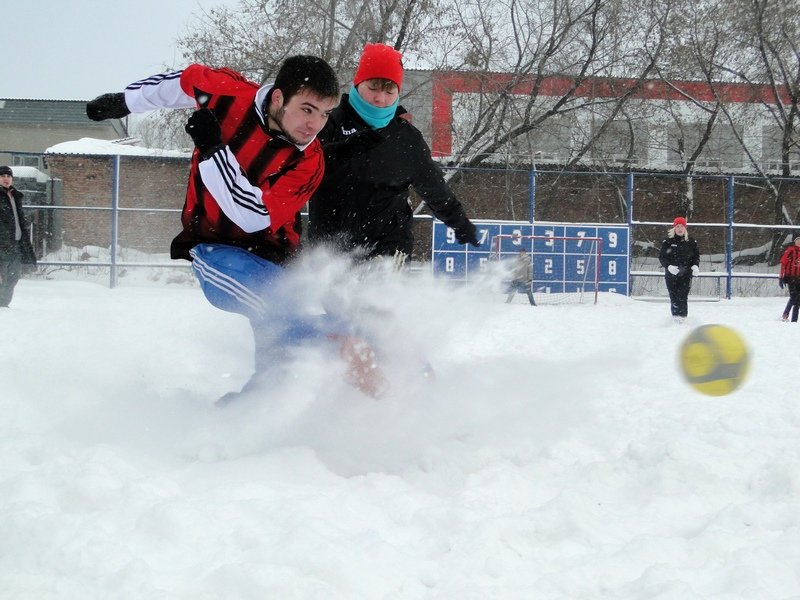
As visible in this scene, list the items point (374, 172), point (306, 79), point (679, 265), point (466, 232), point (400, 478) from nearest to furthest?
point (400, 478), point (306, 79), point (374, 172), point (466, 232), point (679, 265)

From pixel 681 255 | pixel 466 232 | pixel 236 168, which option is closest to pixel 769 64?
pixel 681 255

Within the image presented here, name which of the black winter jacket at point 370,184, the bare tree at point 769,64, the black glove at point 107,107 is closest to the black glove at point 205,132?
the black glove at point 107,107

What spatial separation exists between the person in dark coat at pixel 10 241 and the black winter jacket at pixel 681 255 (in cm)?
809

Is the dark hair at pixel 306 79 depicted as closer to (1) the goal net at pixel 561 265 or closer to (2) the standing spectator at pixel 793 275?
(2) the standing spectator at pixel 793 275

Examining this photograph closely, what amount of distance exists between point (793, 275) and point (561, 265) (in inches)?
148

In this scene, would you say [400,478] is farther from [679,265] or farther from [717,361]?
[679,265]

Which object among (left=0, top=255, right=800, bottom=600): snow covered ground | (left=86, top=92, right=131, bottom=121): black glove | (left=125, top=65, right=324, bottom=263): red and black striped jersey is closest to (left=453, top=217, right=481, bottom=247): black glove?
(left=0, top=255, right=800, bottom=600): snow covered ground

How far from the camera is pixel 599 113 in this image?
750 inches

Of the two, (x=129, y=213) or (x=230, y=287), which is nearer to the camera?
(x=230, y=287)

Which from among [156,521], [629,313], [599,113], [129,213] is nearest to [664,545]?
[156,521]

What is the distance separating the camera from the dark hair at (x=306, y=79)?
3.06 m

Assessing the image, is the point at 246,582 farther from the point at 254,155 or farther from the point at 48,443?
the point at 254,155

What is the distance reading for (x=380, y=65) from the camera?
3748mm

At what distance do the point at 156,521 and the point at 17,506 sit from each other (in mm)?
398
